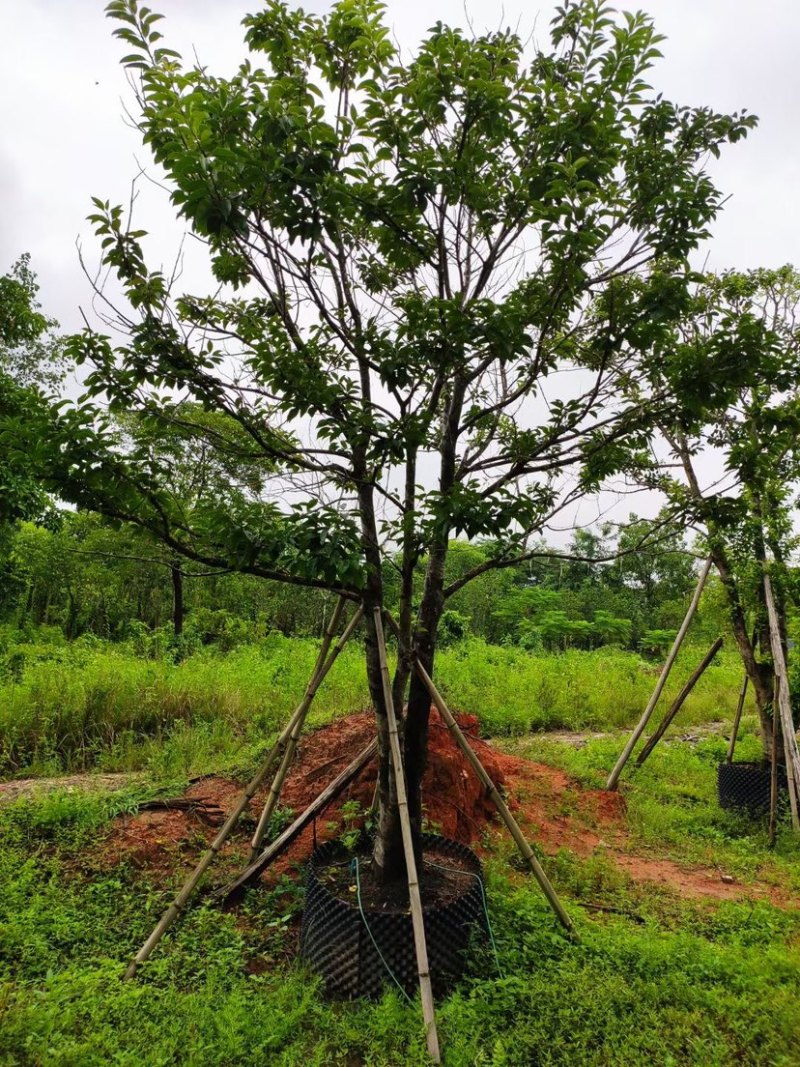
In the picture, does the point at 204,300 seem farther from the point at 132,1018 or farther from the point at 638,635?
the point at 638,635

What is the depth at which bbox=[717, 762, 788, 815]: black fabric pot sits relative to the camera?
6703 mm

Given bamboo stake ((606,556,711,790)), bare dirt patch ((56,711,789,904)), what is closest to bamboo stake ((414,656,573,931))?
bare dirt patch ((56,711,789,904))

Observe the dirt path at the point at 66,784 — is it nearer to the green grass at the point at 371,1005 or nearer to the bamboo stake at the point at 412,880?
the green grass at the point at 371,1005

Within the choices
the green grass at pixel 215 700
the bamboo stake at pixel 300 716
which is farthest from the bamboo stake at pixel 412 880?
the green grass at pixel 215 700

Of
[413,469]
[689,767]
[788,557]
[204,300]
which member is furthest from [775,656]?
[204,300]

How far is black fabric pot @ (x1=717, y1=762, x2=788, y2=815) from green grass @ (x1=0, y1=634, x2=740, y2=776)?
Result: 135 inches

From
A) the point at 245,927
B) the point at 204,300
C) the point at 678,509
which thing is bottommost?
the point at 245,927

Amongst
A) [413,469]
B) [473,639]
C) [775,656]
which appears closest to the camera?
[413,469]

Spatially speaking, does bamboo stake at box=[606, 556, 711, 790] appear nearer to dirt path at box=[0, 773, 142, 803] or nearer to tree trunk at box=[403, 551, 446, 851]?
tree trunk at box=[403, 551, 446, 851]

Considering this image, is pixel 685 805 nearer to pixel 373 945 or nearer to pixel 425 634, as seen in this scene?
pixel 425 634

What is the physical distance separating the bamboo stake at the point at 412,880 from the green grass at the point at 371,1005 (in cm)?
8

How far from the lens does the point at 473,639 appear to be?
16844 mm

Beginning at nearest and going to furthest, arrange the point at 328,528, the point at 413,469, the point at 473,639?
the point at 328,528, the point at 413,469, the point at 473,639

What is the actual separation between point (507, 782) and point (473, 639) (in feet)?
33.0
